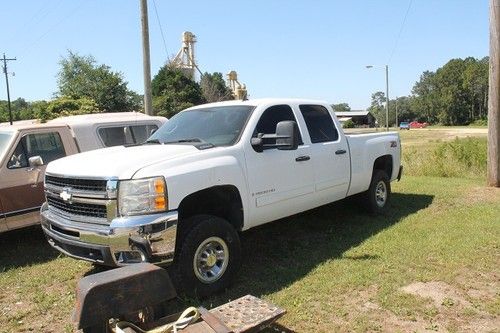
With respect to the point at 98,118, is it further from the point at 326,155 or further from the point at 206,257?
the point at 206,257

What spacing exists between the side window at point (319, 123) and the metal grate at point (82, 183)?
2928 millimetres

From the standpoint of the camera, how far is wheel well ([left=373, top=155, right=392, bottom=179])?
27.0ft

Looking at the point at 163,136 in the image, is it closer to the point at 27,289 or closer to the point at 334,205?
the point at 27,289

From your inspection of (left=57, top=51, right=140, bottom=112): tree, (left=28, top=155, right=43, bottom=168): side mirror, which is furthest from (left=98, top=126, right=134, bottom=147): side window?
(left=57, top=51, right=140, bottom=112): tree

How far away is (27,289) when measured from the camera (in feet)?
17.9

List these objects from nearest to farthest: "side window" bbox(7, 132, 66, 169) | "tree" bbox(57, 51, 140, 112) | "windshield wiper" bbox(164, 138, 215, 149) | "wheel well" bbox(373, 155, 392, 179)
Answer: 1. "windshield wiper" bbox(164, 138, 215, 149)
2. "side window" bbox(7, 132, 66, 169)
3. "wheel well" bbox(373, 155, 392, 179)
4. "tree" bbox(57, 51, 140, 112)

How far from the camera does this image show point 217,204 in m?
5.17

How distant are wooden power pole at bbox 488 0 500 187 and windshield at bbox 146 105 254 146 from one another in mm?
7009

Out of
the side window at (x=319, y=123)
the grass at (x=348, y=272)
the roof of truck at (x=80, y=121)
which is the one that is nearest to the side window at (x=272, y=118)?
the side window at (x=319, y=123)

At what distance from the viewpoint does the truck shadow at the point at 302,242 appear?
17.3ft

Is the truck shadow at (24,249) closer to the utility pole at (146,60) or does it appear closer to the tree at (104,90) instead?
the utility pole at (146,60)

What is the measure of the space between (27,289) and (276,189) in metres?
2.98

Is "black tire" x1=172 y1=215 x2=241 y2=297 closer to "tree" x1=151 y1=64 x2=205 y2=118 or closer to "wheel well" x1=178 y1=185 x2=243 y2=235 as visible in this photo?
"wheel well" x1=178 y1=185 x2=243 y2=235

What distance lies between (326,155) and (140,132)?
3430 millimetres
